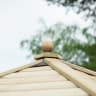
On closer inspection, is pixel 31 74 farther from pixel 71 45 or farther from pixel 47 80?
pixel 71 45

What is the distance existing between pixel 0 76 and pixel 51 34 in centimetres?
1363

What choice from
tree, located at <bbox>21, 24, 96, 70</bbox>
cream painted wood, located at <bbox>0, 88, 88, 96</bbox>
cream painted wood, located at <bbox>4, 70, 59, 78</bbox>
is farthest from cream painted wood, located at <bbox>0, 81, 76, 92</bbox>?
tree, located at <bbox>21, 24, 96, 70</bbox>

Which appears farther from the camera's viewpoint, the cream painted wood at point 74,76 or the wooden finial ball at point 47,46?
the wooden finial ball at point 47,46

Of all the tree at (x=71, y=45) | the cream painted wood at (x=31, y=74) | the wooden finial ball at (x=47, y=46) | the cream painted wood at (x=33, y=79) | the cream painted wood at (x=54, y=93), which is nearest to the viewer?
the cream painted wood at (x=54, y=93)

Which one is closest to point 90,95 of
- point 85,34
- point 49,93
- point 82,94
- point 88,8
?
point 82,94

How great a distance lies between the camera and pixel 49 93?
2963 millimetres

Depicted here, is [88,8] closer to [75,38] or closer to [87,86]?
[75,38]

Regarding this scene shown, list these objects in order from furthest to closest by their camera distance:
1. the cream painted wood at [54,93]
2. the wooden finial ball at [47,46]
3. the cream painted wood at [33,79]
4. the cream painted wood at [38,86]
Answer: the wooden finial ball at [47,46] → the cream painted wood at [33,79] → the cream painted wood at [38,86] → the cream painted wood at [54,93]

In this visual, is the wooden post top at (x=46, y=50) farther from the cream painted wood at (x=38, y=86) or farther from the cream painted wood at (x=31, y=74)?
the cream painted wood at (x=38, y=86)

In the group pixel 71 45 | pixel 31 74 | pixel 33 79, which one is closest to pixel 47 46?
pixel 31 74

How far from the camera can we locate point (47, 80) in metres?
3.41

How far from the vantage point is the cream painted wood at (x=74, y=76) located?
9.72ft

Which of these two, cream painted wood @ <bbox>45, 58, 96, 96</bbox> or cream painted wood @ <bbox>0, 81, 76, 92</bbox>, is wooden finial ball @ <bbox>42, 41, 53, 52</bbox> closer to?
cream painted wood @ <bbox>45, 58, 96, 96</bbox>

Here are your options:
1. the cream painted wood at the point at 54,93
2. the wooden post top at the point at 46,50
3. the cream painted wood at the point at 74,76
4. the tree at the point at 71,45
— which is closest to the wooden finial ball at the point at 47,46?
the wooden post top at the point at 46,50
